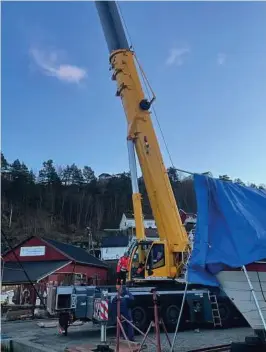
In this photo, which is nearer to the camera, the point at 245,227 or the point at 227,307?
the point at 245,227

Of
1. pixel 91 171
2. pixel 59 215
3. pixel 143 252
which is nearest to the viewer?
pixel 143 252

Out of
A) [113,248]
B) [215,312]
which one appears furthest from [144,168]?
[113,248]

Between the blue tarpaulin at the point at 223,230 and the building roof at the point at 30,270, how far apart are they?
22437mm

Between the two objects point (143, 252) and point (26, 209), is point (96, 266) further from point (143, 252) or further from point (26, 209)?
point (26, 209)

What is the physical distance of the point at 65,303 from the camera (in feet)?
36.5

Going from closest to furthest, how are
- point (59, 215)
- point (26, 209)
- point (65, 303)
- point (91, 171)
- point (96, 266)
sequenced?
point (65, 303) < point (96, 266) < point (26, 209) < point (59, 215) < point (91, 171)

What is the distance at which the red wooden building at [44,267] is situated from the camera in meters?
26.7

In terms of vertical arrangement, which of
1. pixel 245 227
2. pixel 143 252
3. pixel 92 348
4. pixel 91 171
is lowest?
pixel 92 348

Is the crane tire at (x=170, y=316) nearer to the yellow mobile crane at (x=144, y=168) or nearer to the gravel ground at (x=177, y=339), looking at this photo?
the gravel ground at (x=177, y=339)

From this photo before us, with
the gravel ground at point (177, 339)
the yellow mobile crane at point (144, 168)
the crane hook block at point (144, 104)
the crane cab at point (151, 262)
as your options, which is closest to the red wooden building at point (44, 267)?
the gravel ground at point (177, 339)

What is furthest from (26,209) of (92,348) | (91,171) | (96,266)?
(92,348)

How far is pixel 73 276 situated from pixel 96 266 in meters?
5.40

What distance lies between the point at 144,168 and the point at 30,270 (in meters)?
20.4

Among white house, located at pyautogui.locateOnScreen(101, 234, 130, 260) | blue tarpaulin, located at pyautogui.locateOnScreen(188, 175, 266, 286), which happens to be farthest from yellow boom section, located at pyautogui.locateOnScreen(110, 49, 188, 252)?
white house, located at pyautogui.locateOnScreen(101, 234, 130, 260)
